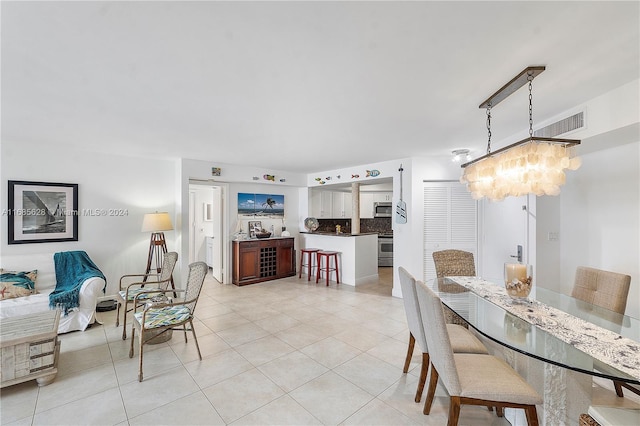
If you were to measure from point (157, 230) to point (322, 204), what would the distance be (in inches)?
154

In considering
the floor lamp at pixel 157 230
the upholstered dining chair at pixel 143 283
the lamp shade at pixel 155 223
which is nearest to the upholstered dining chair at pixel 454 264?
the upholstered dining chair at pixel 143 283

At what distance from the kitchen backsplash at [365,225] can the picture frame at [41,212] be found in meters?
5.04

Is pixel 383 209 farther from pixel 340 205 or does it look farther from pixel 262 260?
pixel 262 260

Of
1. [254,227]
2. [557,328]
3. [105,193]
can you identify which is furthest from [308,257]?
[557,328]

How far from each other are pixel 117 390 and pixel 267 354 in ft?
4.00

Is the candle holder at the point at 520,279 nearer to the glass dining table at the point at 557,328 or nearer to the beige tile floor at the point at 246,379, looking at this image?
the glass dining table at the point at 557,328

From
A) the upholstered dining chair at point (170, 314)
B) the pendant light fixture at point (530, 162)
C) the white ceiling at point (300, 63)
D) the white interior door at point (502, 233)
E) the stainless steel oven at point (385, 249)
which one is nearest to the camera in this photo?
the white ceiling at point (300, 63)

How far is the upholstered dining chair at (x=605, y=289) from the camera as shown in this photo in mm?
2070

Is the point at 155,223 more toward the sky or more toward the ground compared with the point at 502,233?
more toward the sky

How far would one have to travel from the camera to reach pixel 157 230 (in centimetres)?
419

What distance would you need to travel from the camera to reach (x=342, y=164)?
5309 mm

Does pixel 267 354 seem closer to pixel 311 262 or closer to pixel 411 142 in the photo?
pixel 411 142

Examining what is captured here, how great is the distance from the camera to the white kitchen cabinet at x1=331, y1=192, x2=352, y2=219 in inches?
295

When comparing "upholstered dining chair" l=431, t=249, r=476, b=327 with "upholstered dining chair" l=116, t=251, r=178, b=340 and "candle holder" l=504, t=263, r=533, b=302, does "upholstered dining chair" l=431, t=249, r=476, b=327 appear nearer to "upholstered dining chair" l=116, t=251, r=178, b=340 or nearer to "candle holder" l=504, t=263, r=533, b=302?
"candle holder" l=504, t=263, r=533, b=302
